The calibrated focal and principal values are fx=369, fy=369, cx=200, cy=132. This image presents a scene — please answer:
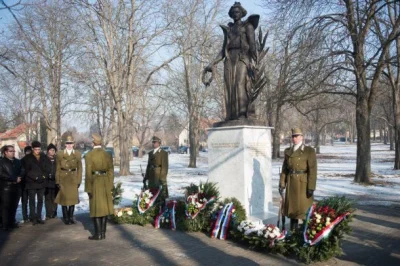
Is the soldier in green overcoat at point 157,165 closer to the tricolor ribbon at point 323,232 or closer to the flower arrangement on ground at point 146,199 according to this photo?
the flower arrangement on ground at point 146,199

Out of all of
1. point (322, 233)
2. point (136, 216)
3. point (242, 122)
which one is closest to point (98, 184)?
point (136, 216)

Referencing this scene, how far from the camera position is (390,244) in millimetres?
6305

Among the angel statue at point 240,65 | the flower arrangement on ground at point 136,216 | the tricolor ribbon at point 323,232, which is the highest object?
the angel statue at point 240,65

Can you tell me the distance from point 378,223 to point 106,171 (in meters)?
5.94

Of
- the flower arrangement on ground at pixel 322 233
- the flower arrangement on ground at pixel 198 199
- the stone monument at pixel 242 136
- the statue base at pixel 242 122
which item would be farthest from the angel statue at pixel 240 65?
the flower arrangement on ground at pixel 322 233

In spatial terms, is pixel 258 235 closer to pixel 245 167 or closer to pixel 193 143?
pixel 245 167

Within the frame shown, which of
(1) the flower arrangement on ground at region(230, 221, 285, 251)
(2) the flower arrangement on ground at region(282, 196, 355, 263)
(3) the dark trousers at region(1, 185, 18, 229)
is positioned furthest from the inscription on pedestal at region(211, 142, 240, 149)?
(3) the dark trousers at region(1, 185, 18, 229)

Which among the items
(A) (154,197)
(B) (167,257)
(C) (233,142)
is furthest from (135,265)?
(C) (233,142)

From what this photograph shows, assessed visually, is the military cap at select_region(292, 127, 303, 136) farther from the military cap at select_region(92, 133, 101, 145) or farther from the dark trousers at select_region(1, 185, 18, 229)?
the dark trousers at select_region(1, 185, 18, 229)

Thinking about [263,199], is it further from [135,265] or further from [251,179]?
[135,265]

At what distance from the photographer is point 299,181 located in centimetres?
621

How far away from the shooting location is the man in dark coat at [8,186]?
25.7 ft

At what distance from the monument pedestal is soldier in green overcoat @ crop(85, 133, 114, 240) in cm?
229

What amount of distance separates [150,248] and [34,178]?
3751 mm
